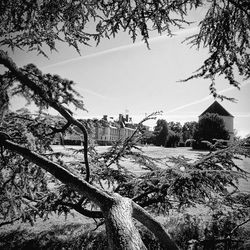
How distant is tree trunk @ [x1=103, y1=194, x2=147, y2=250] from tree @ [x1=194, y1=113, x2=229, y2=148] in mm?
57357

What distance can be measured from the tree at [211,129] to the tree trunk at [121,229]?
57357mm

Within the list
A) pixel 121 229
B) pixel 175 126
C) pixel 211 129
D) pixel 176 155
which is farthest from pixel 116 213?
pixel 175 126

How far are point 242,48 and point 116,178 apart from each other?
11.6 feet

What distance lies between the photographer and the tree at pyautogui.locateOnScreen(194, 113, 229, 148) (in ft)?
183

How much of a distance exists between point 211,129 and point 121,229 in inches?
2377

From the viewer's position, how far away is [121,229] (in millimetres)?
1266

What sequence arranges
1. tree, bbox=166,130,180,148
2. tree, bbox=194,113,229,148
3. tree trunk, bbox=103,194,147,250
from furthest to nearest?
tree, bbox=166,130,180,148
tree, bbox=194,113,229,148
tree trunk, bbox=103,194,147,250

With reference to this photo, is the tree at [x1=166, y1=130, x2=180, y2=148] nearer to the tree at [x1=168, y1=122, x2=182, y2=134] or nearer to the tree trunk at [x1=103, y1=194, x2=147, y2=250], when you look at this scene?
the tree at [x1=168, y1=122, x2=182, y2=134]

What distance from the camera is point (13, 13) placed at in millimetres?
2803

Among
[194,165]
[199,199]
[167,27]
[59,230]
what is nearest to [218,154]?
[194,165]

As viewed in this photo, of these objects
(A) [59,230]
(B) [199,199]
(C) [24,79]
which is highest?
(C) [24,79]

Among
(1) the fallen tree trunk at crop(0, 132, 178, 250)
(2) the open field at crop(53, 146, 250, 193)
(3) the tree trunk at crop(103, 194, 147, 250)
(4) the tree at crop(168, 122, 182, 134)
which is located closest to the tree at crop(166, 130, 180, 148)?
(2) the open field at crop(53, 146, 250, 193)

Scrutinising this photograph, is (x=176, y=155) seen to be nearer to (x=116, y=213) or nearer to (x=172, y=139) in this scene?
(x=116, y=213)

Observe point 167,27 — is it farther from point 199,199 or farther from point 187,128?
point 187,128
